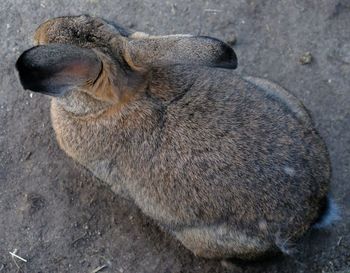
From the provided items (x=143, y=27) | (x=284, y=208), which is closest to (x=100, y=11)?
(x=143, y=27)

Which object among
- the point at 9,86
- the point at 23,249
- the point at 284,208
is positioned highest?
the point at 284,208

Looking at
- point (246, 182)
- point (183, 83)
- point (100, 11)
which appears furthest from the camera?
point (100, 11)

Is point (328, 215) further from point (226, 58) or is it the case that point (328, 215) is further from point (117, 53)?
point (117, 53)

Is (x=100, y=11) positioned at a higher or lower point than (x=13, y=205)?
higher

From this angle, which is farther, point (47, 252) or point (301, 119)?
point (47, 252)

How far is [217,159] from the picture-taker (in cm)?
326

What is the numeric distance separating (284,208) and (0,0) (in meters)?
2.73

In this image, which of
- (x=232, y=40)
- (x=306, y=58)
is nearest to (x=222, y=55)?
(x=232, y=40)

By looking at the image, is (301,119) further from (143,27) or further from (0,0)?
(0,0)

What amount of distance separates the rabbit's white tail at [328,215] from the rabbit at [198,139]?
58mm

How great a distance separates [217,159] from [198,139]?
0.49 feet

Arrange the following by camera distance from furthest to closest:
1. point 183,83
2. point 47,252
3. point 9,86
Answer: point 9,86 → point 47,252 → point 183,83

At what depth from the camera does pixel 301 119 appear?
11.5ft

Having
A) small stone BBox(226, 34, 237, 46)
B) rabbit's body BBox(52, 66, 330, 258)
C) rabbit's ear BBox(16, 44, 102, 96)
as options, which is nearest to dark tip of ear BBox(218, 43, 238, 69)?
rabbit's body BBox(52, 66, 330, 258)
